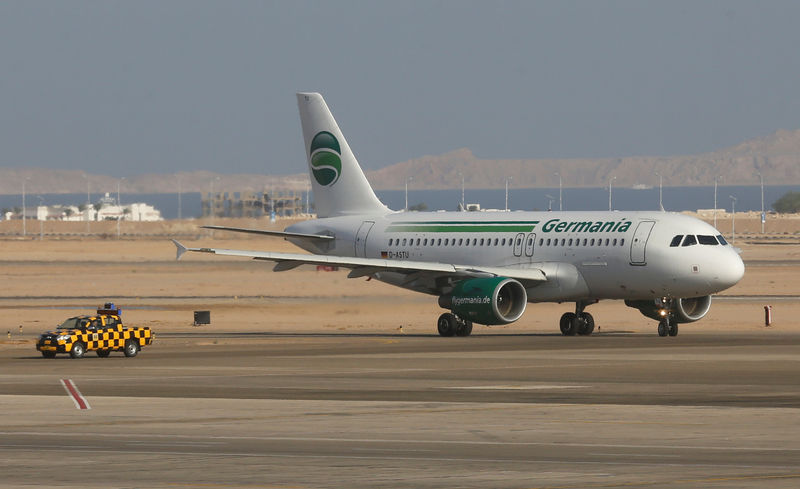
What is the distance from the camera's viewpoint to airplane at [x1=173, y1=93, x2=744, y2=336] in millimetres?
56719

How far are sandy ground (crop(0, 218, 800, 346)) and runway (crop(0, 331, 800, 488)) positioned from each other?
1653cm

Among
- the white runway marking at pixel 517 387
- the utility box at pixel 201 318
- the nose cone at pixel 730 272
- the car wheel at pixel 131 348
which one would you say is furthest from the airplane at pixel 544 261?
the white runway marking at pixel 517 387

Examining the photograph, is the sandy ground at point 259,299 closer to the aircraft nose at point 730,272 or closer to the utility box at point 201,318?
the utility box at point 201,318

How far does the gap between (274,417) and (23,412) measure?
5.25m

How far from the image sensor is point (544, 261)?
2347 inches

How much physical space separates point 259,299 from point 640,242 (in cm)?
3187

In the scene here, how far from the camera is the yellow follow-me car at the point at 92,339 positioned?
48188mm

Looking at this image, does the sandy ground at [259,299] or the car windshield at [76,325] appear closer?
the car windshield at [76,325]

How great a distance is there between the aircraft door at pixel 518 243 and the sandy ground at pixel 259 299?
4420mm

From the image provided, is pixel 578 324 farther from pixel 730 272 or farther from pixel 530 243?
pixel 730 272

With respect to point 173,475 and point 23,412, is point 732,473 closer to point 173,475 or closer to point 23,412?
point 173,475

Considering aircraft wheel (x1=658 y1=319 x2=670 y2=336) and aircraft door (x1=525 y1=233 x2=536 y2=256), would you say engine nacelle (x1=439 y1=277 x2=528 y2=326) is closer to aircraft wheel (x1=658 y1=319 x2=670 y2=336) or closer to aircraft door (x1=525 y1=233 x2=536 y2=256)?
aircraft door (x1=525 y1=233 x2=536 y2=256)

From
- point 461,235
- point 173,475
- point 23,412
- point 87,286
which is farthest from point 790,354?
point 87,286

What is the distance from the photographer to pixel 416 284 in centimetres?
6231
